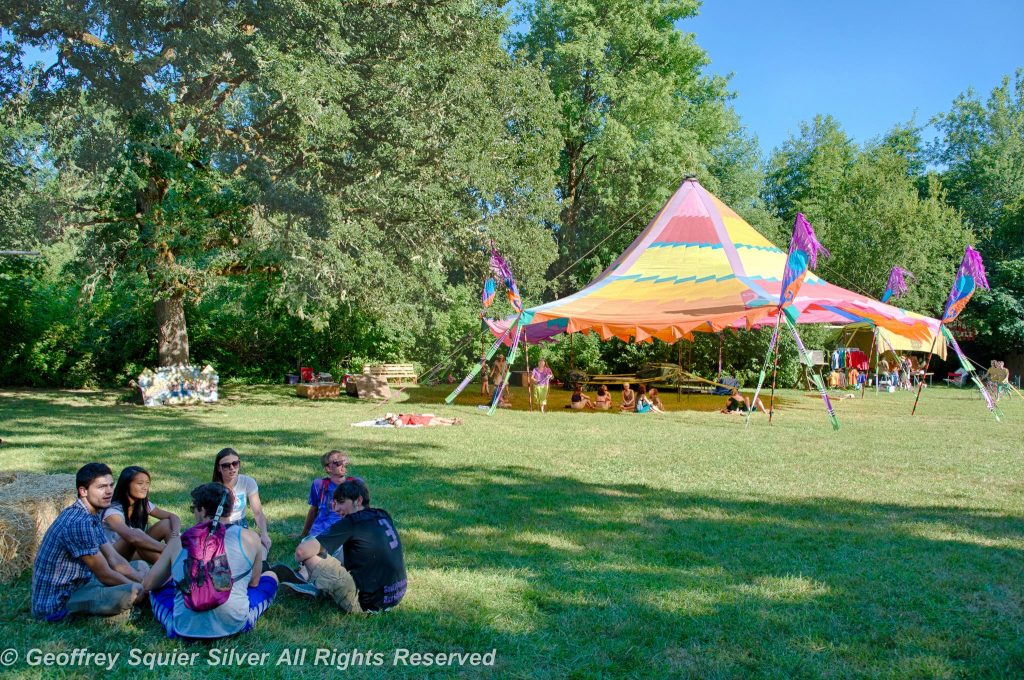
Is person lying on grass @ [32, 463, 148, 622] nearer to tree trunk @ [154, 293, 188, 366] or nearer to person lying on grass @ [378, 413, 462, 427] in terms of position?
person lying on grass @ [378, 413, 462, 427]

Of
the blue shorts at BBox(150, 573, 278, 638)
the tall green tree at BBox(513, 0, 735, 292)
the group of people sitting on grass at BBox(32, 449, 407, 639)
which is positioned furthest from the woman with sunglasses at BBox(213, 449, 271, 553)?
the tall green tree at BBox(513, 0, 735, 292)

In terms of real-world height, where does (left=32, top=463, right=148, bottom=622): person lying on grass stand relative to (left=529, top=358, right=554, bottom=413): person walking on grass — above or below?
below

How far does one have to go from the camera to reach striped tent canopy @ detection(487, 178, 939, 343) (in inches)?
551

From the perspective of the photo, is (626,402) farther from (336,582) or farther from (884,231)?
(884,231)

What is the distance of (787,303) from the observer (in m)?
12.3

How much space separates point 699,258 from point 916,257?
55.3 feet

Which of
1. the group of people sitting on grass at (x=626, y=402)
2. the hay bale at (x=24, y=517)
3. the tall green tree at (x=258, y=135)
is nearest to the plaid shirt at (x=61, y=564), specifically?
the hay bale at (x=24, y=517)

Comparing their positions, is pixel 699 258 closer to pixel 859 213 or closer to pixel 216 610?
pixel 216 610

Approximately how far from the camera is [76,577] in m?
4.03

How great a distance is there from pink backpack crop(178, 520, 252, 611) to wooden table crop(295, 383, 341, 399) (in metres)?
15.0

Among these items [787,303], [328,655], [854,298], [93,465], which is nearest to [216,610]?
[328,655]

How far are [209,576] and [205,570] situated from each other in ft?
0.13

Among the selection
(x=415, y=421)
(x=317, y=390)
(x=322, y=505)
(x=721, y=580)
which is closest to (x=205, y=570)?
(x=322, y=505)

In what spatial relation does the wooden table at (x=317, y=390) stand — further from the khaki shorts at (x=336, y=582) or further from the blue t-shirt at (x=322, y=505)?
the khaki shorts at (x=336, y=582)
